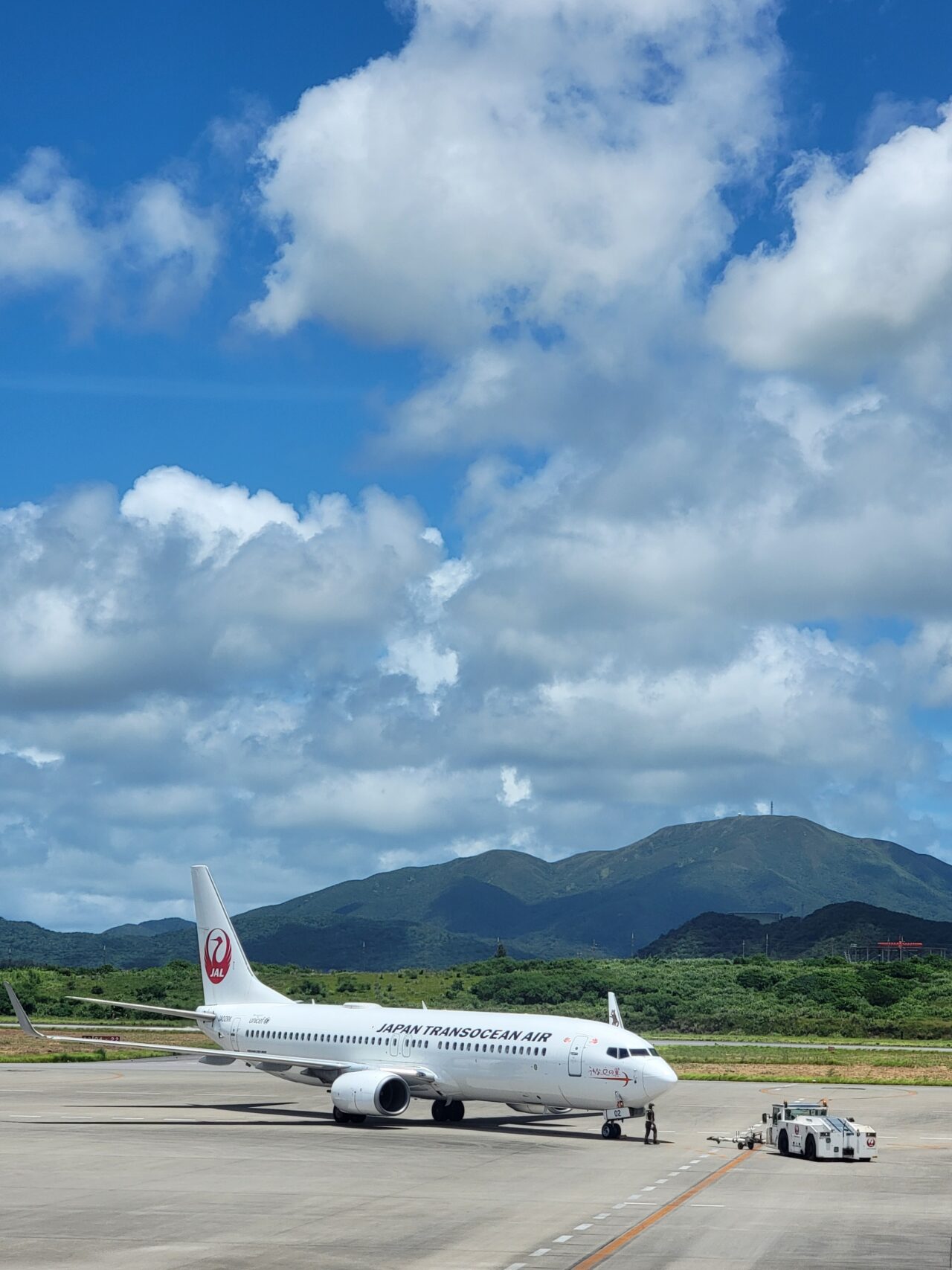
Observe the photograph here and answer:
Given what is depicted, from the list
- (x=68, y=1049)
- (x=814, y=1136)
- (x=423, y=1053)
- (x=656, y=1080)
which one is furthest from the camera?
(x=68, y=1049)

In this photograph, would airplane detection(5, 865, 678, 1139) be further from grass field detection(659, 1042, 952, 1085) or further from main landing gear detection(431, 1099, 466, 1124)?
grass field detection(659, 1042, 952, 1085)

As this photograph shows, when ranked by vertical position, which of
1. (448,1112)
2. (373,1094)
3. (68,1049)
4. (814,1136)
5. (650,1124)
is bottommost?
(814,1136)

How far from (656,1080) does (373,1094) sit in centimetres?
1112

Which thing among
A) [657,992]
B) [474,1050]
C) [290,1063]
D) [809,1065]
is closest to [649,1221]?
[474,1050]

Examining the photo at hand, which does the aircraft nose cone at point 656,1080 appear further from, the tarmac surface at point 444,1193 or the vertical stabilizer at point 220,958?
the vertical stabilizer at point 220,958

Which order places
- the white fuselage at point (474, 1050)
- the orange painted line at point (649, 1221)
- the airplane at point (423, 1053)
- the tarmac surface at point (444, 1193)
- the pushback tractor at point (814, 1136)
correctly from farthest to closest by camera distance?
the airplane at point (423, 1053)
the white fuselage at point (474, 1050)
the pushback tractor at point (814, 1136)
the tarmac surface at point (444, 1193)
the orange painted line at point (649, 1221)

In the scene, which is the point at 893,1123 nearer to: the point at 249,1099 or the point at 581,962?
the point at 249,1099

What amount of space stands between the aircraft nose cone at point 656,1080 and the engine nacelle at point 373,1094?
9.82 m

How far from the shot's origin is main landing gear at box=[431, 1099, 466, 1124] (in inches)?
2450

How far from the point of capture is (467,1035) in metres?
59.6

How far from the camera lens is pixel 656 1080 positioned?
5488 cm

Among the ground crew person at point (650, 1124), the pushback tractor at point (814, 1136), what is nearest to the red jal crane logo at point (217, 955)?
the ground crew person at point (650, 1124)

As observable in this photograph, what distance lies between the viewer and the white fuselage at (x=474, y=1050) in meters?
55.4

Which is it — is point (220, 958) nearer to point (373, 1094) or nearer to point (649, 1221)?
point (373, 1094)
